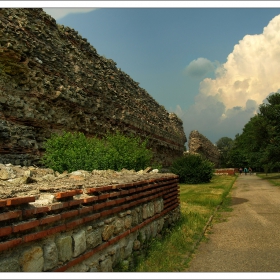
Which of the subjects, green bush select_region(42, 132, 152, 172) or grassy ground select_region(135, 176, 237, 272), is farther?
green bush select_region(42, 132, 152, 172)

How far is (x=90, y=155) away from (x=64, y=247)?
4971 millimetres

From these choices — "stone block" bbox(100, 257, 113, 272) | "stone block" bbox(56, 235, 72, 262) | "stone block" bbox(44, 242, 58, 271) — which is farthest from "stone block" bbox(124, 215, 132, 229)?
"stone block" bbox(44, 242, 58, 271)

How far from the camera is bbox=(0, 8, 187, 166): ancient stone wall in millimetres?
9156

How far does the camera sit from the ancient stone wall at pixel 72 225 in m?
2.38

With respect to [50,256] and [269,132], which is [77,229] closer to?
[50,256]

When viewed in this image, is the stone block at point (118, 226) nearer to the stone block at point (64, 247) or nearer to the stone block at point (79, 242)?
the stone block at point (79, 242)

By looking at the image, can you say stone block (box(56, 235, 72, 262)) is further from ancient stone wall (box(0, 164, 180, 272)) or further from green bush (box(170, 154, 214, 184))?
green bush (box(170, 154, 214, 184))

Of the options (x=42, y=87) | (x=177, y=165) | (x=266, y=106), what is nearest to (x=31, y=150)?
(x=42, y=87)

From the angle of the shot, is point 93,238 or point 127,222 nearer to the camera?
point 93,238

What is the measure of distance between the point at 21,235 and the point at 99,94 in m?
12.0

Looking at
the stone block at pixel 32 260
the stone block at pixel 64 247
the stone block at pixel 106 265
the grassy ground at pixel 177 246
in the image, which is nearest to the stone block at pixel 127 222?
the grassy ground at pixel 177 246

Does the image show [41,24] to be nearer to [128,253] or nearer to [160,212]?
[160,212]

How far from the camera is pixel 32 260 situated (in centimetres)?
246

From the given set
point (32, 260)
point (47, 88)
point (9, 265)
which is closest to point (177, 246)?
point (32, 260)
